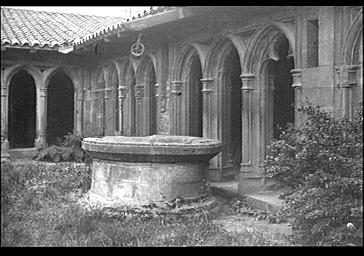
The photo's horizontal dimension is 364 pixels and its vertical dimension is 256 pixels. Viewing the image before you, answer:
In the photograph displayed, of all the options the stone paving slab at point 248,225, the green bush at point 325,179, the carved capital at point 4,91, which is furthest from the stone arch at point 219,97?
the carved capital at point 4,91

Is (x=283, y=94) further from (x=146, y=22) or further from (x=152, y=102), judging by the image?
(x=146, y=22)

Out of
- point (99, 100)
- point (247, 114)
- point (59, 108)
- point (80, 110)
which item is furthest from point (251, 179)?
point (59, 108)

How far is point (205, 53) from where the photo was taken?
8820 mm

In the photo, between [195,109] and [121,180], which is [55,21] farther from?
[121,180]

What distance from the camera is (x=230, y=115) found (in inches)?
358

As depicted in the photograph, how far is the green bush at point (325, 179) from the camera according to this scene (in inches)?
180

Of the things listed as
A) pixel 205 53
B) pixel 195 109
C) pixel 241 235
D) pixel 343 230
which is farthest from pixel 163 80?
pixel 343 230

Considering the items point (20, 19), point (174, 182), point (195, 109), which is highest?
point (20, 19)

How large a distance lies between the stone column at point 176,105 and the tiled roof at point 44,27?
169 cm

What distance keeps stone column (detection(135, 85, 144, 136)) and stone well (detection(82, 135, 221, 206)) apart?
184 inches

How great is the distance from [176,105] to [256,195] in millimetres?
3151

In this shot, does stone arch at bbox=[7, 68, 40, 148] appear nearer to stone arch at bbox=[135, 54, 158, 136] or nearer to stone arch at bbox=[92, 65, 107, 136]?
stone arch at bbox=[92, 65, 107, 136]

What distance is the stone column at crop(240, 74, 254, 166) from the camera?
7750 mm
